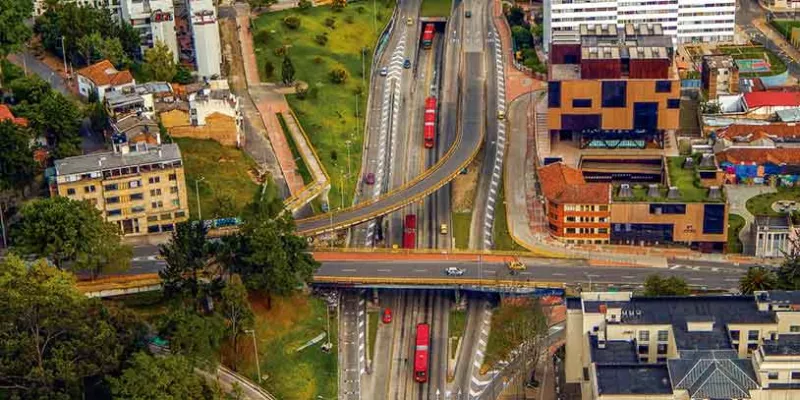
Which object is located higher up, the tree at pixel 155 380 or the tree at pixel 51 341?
the tree at pixel 51 341

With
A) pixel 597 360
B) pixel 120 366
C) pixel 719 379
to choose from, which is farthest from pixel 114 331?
A: pixel 719 379

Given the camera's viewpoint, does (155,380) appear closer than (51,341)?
Yes

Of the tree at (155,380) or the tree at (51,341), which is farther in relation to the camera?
the tree at (51,341)

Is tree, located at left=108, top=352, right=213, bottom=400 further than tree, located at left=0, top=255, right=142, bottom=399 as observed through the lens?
No

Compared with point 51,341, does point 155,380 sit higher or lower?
lower
